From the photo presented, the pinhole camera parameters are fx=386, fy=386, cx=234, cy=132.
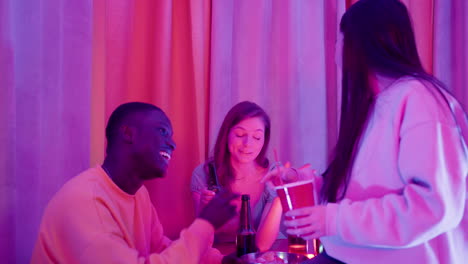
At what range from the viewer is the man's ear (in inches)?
50.3

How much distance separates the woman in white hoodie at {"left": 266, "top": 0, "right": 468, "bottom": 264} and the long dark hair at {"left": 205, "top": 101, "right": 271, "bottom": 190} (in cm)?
88

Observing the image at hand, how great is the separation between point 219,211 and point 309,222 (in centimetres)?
34

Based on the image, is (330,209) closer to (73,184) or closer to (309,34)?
(73,184)

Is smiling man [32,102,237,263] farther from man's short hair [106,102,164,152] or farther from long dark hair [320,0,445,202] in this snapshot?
long dark hair [320,0,445,202]

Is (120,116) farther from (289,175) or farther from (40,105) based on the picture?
(289,175)

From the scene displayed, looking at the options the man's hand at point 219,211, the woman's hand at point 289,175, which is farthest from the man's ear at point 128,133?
the woman's hand at point 289,175

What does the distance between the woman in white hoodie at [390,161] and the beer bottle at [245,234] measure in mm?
409

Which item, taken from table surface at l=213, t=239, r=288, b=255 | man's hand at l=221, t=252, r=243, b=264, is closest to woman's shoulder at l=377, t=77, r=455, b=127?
man's hand at l=221, t=252, r=243, b=264

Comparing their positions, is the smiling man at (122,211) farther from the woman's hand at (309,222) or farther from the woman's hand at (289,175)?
the woman's hand at (309,222)

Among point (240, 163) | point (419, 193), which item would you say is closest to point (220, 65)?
point (240, 163)

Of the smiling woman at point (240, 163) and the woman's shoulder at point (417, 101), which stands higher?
the woman's shoulder at point (417, 101)

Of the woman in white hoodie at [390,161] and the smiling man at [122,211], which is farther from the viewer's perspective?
the smiling man at [122,211]

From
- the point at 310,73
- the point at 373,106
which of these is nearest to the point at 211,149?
the point at 310,73

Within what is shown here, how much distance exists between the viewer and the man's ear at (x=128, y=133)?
1.28 m
